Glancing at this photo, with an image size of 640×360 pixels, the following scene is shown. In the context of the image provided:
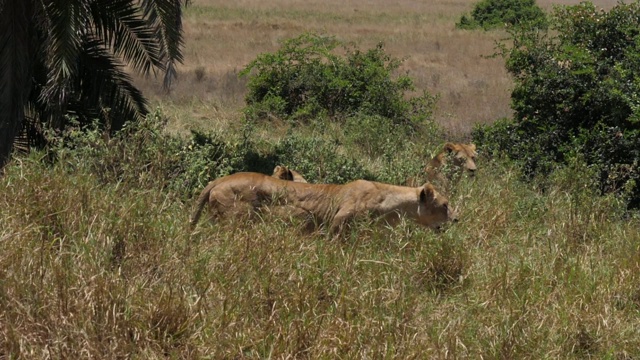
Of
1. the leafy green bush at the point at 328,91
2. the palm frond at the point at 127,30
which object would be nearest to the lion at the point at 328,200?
the palm frond at the point at 127,30

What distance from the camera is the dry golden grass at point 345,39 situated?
20.2 metres

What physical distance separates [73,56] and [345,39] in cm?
2725

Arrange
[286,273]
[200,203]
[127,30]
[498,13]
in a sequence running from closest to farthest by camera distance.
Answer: [286,273] → [200,203] → [127,30] → [498,13]

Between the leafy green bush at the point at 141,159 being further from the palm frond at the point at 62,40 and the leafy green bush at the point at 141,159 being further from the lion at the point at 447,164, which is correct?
the lion at the point at 447,164

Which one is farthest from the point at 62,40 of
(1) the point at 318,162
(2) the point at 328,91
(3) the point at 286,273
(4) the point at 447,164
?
(2) the point at 328,91

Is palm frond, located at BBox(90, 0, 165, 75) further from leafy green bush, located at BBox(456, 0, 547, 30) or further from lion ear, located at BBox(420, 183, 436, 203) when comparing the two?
leafy green bush, located at BBox(456, 0, 547, 30)

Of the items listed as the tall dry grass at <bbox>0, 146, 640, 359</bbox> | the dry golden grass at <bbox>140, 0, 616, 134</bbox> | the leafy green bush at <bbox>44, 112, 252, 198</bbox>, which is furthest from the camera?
the dry golden grass at <bbox>140, 0, 616, 134</bbox>

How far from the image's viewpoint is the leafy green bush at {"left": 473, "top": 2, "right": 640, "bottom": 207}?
1264 centimetres

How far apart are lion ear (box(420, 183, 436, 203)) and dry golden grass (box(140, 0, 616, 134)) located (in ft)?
28.0

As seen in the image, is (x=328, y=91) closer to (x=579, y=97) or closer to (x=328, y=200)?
(x=579, y=97)

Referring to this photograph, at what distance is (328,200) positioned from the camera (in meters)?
8.72

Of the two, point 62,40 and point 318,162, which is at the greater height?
point 62,40

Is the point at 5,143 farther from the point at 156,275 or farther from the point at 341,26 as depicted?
the point at 341,26

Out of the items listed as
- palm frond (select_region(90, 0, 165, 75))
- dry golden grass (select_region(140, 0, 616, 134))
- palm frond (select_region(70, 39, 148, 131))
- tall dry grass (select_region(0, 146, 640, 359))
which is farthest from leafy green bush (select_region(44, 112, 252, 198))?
dry golden grass (select_region(140, 0, 616, 134))
